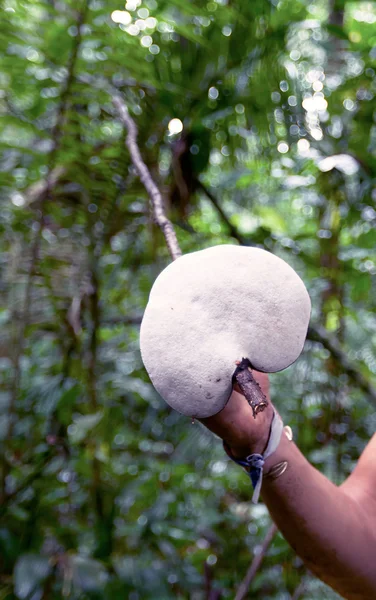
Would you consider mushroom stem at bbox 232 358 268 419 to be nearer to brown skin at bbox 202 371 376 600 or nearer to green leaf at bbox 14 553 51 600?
brown skin at bbox 202 371 376 600

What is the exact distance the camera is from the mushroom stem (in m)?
0.37

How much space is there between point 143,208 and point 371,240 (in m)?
0.58

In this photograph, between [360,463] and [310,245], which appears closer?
[360,463]

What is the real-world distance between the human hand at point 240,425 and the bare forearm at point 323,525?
0.07 metres

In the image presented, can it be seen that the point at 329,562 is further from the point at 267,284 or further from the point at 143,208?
the point at 143,208

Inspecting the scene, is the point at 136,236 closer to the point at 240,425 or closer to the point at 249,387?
the point at 240,425

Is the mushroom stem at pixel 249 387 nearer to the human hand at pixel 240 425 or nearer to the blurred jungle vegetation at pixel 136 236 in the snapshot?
the human hand at pixel 240 425

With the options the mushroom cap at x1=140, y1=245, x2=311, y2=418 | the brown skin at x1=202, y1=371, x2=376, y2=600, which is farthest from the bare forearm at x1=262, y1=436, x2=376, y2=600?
the mushroom cap at x1=140, y1=245, x2=311, y2=418

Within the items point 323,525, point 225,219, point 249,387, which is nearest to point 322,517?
point 323,525

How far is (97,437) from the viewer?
1.17 metres

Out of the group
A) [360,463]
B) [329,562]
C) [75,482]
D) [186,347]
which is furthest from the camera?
[75,482]

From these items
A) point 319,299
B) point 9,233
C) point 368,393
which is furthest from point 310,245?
point 9,233

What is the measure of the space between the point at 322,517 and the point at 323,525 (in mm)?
12

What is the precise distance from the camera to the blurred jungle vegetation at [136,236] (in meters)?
1.00
